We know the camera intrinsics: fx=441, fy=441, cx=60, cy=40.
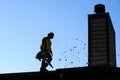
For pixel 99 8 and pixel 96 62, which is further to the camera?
pixel 99 8

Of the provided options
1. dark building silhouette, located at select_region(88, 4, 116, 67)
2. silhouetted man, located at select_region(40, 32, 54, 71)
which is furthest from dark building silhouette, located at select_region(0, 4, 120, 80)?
silhouetted man, located at select_region(40, 32, 54, 71)

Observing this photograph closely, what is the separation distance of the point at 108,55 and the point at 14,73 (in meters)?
4.92

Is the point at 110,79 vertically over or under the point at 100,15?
under

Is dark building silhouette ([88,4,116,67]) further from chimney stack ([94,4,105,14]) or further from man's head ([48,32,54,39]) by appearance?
man's head ([48,32,54,39])

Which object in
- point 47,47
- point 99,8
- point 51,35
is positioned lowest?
point 47,47

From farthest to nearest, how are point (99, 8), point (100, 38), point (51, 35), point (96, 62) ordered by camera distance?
point (99, 8) → point (100, 38) → point (96, 62) → point (51, 35)

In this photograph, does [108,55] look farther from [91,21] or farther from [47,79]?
[47,79]

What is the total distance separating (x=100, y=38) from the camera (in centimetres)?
1989

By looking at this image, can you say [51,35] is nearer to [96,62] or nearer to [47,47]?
[47,47]

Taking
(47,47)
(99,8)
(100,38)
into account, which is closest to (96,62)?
(100,38)

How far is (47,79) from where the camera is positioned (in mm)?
16156

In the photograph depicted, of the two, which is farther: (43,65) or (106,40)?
(106,40)

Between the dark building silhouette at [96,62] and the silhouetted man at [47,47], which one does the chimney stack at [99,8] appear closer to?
the dark building silhouette at [96,62]

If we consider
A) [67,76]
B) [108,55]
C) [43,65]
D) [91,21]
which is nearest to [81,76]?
[67,76]
